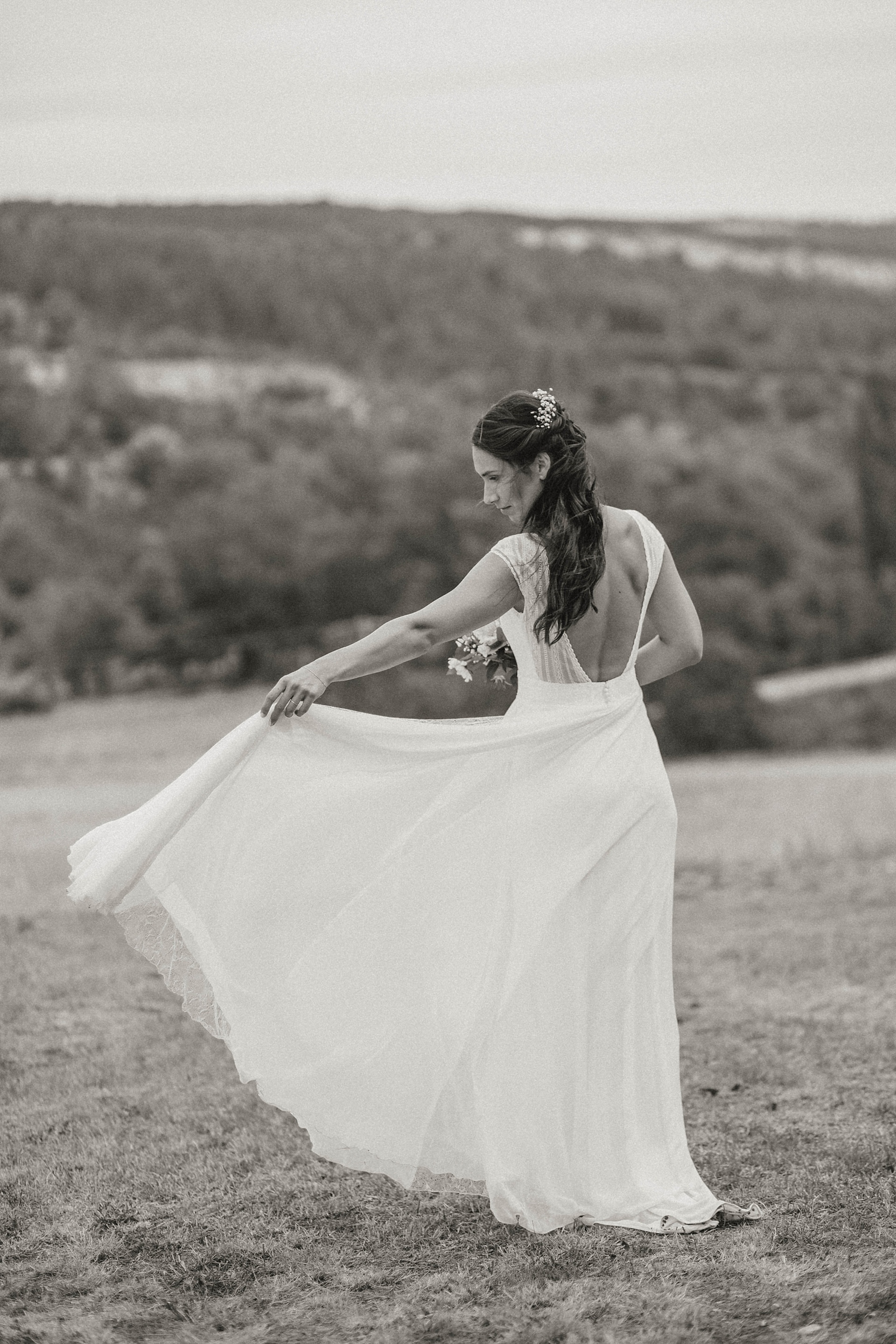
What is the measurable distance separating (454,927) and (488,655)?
3.01ft

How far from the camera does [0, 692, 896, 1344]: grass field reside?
358cm

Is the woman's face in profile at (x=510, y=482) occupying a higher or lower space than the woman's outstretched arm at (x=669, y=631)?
higher

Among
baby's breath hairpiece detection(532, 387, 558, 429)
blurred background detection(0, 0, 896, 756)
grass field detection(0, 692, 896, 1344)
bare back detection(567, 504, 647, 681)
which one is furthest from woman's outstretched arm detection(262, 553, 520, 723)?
blurred background detection(0, 0, 896, 756)

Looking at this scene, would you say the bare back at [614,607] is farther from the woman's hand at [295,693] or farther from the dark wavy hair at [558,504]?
the woman's hand at [295,693]

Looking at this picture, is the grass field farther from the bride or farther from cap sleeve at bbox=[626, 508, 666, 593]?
cap sleeve at bbox=[626, 508, 666, 593]

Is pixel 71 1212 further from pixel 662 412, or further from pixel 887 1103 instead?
pixel 662 412

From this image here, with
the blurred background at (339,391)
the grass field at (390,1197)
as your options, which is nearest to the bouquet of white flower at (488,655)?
the grass field at (390,1197)

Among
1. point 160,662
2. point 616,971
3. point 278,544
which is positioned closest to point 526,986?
point 616,971

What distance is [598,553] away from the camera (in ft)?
13.0

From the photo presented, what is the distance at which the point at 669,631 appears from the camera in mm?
4309

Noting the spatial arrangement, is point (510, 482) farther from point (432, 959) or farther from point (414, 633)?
point (432, 959)

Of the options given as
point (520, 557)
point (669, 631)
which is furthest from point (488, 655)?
point (520, 557)

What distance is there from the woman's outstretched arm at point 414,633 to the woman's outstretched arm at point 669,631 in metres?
0.53

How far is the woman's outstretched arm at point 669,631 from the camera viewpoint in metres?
4.22
